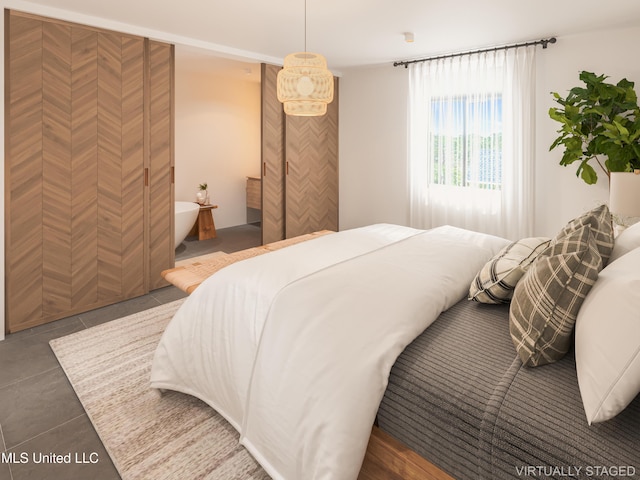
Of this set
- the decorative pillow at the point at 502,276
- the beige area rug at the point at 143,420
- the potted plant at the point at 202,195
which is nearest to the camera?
the decorative pillow at the point at 502,276

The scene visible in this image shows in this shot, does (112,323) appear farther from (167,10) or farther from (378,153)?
(378,153)

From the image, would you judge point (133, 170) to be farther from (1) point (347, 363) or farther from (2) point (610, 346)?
(2) point (610, 346)

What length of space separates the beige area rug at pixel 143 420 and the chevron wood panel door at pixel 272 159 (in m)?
2.39

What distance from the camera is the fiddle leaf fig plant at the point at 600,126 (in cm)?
316

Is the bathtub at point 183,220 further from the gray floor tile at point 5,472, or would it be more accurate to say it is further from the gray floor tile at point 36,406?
the gray floor tile at point 5,472

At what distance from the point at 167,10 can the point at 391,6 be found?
176 centimetres

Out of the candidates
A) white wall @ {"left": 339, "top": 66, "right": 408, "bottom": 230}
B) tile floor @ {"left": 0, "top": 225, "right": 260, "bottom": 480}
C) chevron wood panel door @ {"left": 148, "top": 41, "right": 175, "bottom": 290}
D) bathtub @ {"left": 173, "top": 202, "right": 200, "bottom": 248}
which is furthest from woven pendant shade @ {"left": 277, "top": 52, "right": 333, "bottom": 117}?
bathtub @ {"left": 173, "top": 202, "right": 200, "bottom": 248}

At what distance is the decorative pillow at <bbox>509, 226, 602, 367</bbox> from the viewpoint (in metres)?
1.15

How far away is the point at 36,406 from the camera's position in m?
2.11

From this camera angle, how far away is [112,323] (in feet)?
10.2

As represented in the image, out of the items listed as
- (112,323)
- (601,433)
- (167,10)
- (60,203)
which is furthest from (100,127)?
(601,433)

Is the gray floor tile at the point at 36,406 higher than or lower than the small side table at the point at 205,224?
lower

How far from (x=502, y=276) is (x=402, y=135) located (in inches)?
146

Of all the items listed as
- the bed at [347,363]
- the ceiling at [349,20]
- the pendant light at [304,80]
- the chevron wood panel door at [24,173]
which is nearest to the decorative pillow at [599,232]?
the bed at [347,363]
